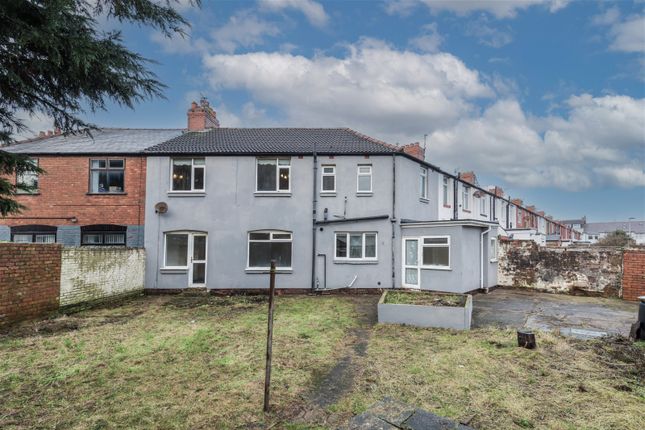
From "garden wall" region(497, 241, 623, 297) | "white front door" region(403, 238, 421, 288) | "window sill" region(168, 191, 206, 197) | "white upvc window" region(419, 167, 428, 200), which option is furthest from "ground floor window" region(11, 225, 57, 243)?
"garden wall" region(497, 241, 623, 297)

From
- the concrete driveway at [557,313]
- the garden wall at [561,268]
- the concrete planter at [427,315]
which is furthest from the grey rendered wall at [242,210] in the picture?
the garden wall at [561,268]

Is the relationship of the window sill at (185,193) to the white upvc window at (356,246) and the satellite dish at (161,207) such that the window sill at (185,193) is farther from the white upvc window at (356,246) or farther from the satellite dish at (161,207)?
the white upvc window at (356,246)

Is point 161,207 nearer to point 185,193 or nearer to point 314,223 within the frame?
point 185,193

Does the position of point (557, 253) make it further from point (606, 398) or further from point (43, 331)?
point (43, 331)

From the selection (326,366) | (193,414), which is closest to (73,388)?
(193,414)

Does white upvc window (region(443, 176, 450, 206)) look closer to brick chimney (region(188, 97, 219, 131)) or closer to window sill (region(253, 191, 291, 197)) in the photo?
window sill (region(253, 191, 291, 197))

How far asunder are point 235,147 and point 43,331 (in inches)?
369

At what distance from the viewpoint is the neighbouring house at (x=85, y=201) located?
1507 cm

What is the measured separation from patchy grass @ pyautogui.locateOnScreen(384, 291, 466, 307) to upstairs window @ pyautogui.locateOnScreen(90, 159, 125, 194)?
1207 centimetres

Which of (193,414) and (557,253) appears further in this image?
(557,253)

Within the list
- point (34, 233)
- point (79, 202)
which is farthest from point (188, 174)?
point (34, 233)

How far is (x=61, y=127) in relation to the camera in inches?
233

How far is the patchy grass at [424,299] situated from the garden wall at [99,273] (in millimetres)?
8900

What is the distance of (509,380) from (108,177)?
626 inches
